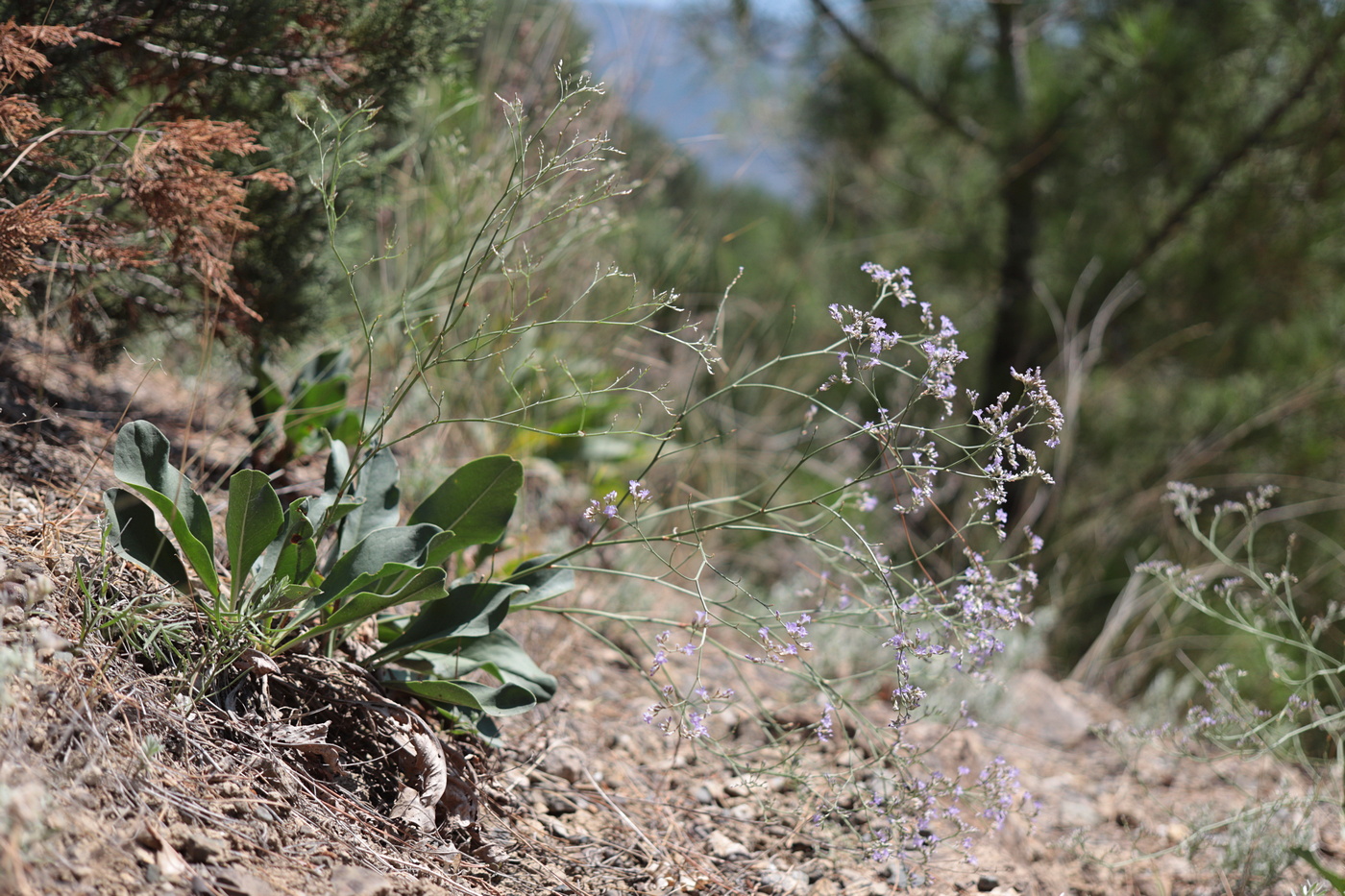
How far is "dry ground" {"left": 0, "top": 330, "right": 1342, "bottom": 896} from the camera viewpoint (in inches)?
47.6

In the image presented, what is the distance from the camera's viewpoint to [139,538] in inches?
61.5

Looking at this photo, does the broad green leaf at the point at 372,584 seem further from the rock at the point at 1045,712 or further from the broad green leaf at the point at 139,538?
the rock at the point at 1045,712

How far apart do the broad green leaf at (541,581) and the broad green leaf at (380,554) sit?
0.60 ft

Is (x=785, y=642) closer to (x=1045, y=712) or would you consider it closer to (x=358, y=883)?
(x=358, y=883)

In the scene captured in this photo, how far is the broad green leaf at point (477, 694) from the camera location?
62.7 inches

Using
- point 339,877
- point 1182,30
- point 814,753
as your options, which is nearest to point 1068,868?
point 814,753

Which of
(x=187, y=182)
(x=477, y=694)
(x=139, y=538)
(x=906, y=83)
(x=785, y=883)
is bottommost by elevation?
(x=785, y=883)

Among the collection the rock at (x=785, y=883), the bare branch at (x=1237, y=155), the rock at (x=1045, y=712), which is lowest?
the rock at (x=1045, y=712)

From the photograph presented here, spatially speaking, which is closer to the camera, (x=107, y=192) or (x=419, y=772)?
(x=419, y=772)

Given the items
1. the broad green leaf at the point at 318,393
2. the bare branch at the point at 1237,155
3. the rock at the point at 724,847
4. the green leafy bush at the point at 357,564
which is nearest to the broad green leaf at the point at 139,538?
the green leafy bush at the point at 357,564

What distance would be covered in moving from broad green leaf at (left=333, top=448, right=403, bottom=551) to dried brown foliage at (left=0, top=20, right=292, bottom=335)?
38cm

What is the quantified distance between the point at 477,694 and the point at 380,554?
30cm

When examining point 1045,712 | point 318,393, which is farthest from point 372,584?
point 1045,712

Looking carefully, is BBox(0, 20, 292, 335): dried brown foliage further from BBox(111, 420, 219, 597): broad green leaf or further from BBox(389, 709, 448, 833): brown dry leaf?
BBox(389, 709, 448, 833): brown dry leaf
